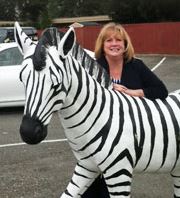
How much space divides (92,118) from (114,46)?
0.65 meters

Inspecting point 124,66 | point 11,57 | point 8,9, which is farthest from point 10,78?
point 8,9

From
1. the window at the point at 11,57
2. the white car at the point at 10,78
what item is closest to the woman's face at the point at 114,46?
the white car at the point at 10,78

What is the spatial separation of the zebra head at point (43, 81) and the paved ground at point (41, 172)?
8.68 feet

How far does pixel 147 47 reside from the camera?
30500 millimetres

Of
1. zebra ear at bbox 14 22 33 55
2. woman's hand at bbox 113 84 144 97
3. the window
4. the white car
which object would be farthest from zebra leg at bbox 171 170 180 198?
the window

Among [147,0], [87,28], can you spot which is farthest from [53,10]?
[87,28]

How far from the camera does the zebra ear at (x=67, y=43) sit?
10.2ft

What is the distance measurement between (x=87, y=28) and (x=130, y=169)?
101 ft

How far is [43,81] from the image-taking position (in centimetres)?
311

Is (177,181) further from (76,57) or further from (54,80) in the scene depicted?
(54,80)

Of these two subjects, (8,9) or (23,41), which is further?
(8,9)

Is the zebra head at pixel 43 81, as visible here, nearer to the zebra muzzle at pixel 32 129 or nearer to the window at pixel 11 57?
the zebra muzzle at pixel 32 129

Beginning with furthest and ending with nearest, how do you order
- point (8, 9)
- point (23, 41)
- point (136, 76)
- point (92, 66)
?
point (8, 9)
point (136, 76)
point (92, 66)
point (23, 41)

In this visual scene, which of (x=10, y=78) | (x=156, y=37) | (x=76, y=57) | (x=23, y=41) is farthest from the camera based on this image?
(x=156, y=37)
